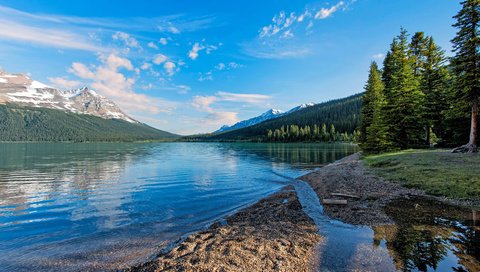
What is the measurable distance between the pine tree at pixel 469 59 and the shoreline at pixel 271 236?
67.5ft

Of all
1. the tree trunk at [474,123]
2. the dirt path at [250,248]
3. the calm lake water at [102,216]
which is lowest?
the calm lake water at [102,216]

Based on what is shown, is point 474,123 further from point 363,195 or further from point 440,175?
point 363,195

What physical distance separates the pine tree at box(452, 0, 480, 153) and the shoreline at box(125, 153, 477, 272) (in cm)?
2059

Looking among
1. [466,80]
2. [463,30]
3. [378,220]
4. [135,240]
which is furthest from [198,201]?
[463,30]

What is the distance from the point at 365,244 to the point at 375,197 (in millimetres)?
8722

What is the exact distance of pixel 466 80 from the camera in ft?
98.5

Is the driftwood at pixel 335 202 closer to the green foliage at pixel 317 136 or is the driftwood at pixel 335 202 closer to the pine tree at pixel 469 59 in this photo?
the pine tree at pixel 469 59

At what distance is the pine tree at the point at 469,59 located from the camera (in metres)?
29.2

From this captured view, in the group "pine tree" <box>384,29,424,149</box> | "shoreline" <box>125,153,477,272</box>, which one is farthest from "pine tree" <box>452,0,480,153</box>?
"shoreline" <box>125,153,477,272</box>

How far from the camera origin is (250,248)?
9961 mm

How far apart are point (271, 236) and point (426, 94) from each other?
4771cm

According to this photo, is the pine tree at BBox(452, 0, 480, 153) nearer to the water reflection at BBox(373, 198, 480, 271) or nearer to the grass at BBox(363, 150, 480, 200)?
the grass at BBox(363, 150, 480, 200)

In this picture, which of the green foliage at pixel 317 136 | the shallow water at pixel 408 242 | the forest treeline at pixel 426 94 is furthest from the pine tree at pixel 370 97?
the green foliage at pixel 317 136

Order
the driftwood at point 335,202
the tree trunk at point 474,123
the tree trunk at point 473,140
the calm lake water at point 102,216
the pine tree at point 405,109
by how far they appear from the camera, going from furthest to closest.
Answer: the pine tree at point 405,109 → the tree trunk at point 474,123 → the tree trunk at point 473,140 → the driftwood at point 335,202 → the calm lake water at point 102,216
